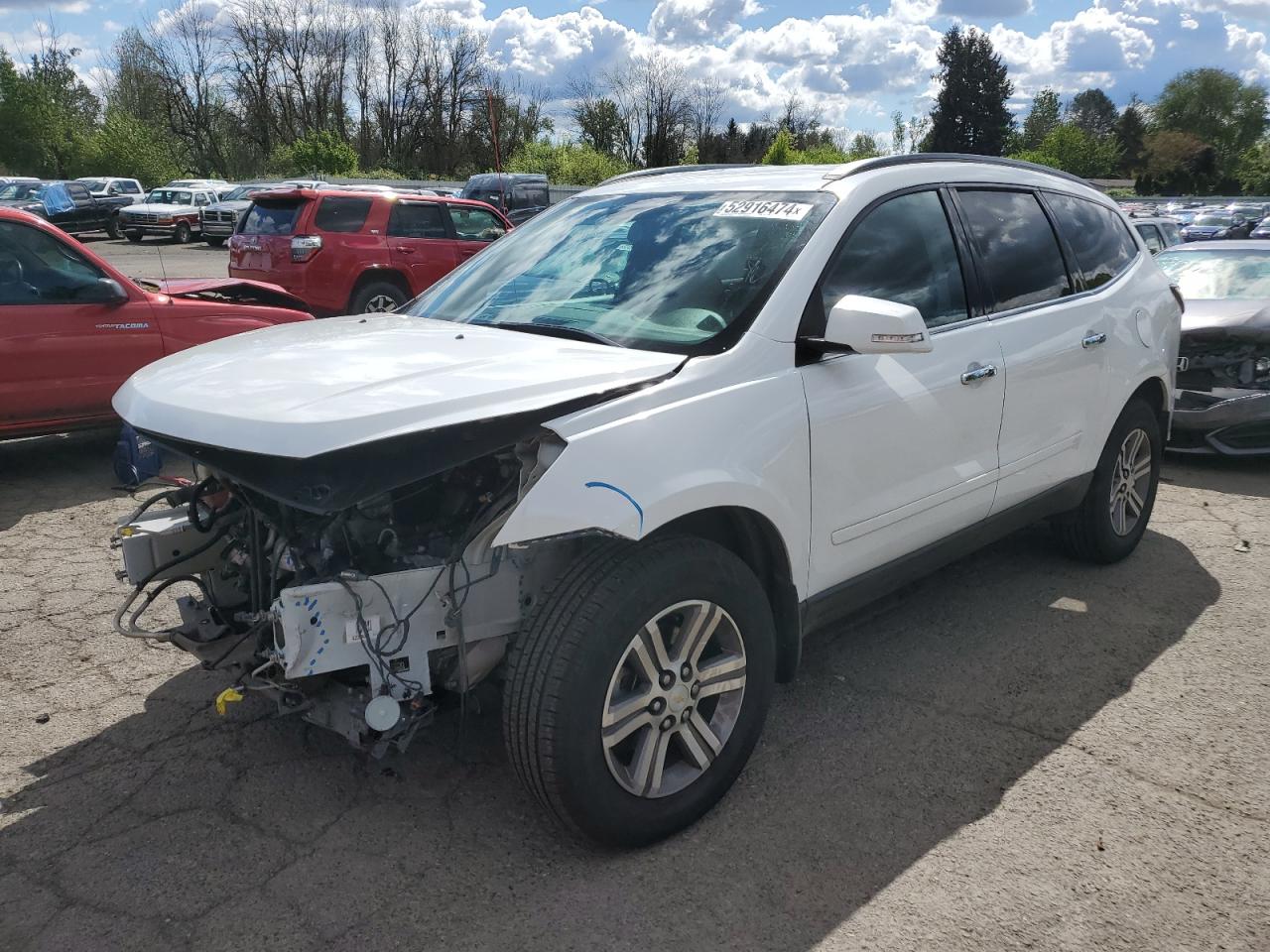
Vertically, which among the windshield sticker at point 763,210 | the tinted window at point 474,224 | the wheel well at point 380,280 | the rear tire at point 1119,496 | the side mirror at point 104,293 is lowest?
the rear tire at point 1119,496

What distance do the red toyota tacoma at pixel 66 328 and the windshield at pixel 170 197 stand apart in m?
28.6

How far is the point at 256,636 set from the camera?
9.45 ft

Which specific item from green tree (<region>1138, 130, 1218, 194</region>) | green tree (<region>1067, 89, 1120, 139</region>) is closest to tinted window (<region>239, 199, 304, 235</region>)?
green tree (<region>1138, 130, 1218, 194</region>)

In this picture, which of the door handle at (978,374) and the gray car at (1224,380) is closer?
the door handle at (978,374)

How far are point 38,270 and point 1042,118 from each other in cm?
8970

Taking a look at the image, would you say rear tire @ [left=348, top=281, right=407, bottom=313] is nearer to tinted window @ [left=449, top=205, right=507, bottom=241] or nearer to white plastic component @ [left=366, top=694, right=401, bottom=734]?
tinted window @ [left=449, top=205, right=507, bottom=241]

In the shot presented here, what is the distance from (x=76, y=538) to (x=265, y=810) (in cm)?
309

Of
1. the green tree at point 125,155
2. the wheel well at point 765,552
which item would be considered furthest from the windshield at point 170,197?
the wheel well at point 765,552

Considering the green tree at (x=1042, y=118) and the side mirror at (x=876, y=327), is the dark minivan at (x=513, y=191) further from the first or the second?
the green tree at (x=1042, y=118)

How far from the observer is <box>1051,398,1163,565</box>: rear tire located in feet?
15.6

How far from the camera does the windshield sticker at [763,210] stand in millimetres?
3293

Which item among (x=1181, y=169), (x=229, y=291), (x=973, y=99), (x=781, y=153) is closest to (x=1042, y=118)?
(x=973, y=99)

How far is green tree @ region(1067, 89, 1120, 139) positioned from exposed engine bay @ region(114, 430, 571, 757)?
353 ft

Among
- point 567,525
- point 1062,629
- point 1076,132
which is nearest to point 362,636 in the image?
point 567,525
